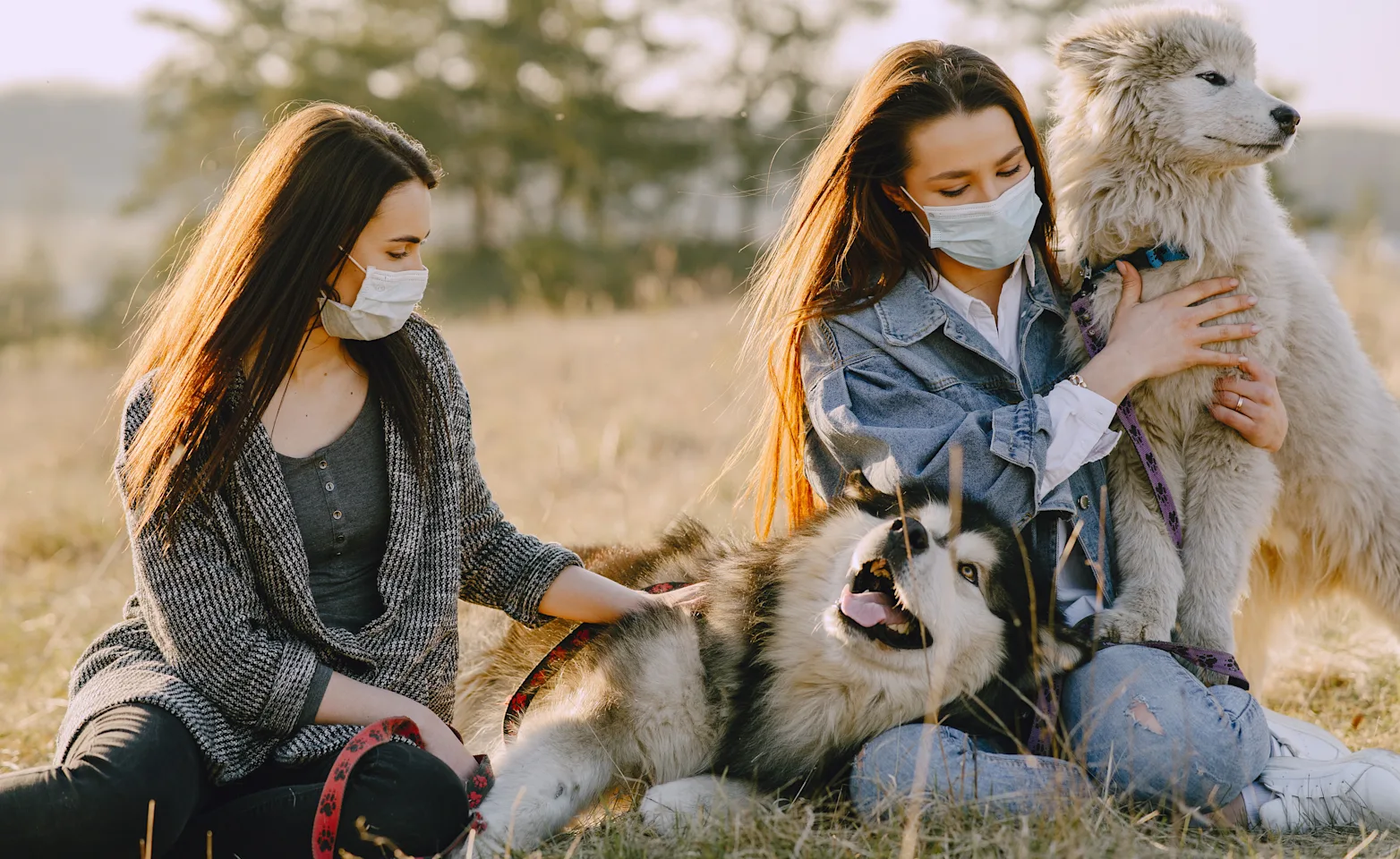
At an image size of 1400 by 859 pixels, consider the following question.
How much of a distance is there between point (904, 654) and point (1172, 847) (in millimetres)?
636

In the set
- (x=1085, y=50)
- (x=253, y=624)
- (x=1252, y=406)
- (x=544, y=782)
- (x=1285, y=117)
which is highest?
(x=1085, y=50)

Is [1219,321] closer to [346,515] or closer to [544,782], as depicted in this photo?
[544,782]

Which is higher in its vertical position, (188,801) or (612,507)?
(188,801)

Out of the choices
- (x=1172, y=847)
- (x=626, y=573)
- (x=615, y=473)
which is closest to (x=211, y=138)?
(x=615, y=473)

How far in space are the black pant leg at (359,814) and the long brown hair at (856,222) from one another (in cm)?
118

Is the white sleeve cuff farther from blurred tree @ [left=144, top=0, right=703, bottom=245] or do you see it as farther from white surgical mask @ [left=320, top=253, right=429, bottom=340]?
blurred tree @ [left=144, top=0, right=703, bottom=245]

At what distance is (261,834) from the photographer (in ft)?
7.61

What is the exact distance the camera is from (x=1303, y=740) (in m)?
2.92

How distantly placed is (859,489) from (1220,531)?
950 mm

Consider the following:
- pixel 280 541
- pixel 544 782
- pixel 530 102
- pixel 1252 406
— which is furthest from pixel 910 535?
pixel 530 102

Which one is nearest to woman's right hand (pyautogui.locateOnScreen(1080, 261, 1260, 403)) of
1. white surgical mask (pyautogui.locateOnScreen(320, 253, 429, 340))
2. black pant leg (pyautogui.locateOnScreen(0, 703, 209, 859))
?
white surgical mask (pyautogui.locateOnScreen(320, 253, 429, 340))

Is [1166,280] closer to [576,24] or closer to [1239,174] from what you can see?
[1239,174]

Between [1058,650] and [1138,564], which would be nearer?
[1058,650]

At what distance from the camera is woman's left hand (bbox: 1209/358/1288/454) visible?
2820mm
